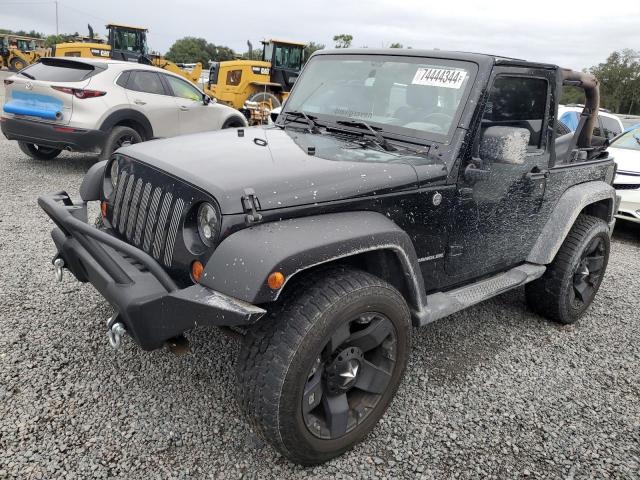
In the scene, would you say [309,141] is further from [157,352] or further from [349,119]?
[157,352]

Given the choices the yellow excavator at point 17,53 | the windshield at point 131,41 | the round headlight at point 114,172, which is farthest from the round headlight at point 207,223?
the yellow excavator at point 17,53

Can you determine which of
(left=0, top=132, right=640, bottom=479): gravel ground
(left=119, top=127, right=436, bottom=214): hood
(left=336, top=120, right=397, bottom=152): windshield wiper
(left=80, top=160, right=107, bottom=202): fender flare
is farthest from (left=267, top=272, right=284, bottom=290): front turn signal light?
(left=80, top=160, right=107, bottom=202): fender flare

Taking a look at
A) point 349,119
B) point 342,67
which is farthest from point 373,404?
point 342,67

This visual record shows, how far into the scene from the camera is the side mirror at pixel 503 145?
2.75 meters

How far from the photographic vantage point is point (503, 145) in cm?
275

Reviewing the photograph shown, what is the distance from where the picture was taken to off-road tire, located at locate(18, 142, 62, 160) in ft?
27.0

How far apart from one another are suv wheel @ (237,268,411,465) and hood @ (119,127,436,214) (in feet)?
1.34

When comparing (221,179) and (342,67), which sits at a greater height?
(342,67)

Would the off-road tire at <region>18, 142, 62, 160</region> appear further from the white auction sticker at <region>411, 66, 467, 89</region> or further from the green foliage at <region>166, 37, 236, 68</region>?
the green foliage at <region>166, 37, 236, 68</region>

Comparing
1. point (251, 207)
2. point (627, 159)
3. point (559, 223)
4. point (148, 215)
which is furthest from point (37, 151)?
point (627, 159)

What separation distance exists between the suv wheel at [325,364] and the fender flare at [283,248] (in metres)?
0.18

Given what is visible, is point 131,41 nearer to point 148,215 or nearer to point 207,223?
point 148,215

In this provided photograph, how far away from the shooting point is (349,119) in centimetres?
321

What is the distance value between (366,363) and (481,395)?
103 centimetres
